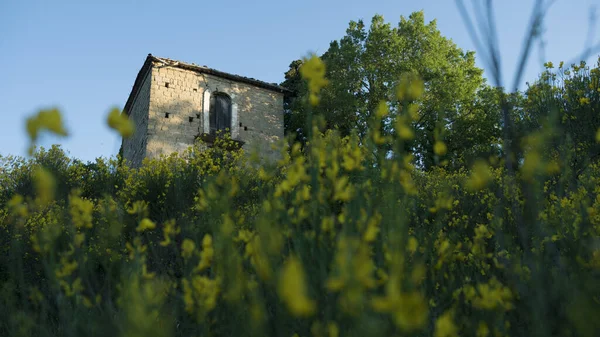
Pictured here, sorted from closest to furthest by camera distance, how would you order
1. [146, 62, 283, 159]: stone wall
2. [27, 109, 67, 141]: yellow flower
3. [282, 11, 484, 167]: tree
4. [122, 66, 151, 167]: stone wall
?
1. [27, 109, 67, 141]: yellow flower
2. [146, 62, 283, 159]: stone wall
3. [122, 66, 151, 167]: stone wall
4. [282, 11, 484, 167]: tree

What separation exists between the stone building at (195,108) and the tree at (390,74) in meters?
1.65

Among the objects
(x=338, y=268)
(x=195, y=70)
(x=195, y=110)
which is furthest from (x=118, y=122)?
(x=195, y=70)

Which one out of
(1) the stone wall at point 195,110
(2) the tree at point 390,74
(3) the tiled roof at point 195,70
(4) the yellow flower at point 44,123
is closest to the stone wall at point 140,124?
(3) the tiled roof at point 195,70

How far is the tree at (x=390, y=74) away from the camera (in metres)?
16.7

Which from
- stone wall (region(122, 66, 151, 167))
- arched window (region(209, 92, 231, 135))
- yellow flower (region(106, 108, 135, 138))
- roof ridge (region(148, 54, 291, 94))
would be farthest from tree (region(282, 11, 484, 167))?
yellow flower (region(106, 108, 135, 138))

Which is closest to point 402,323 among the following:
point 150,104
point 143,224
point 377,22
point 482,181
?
point 482,181

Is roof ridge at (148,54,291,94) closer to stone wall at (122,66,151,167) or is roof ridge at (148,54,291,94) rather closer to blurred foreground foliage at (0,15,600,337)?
stone wall at (122,66,151,167)

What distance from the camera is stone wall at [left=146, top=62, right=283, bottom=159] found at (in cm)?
1379

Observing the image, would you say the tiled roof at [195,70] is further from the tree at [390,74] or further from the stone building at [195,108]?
the tree at [390,74]

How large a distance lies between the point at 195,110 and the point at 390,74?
7.53m

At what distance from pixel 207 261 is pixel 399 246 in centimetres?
87

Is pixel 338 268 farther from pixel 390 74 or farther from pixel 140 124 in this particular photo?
pixel 390 74

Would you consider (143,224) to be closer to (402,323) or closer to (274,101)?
(402,323)

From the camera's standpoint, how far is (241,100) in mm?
15508
